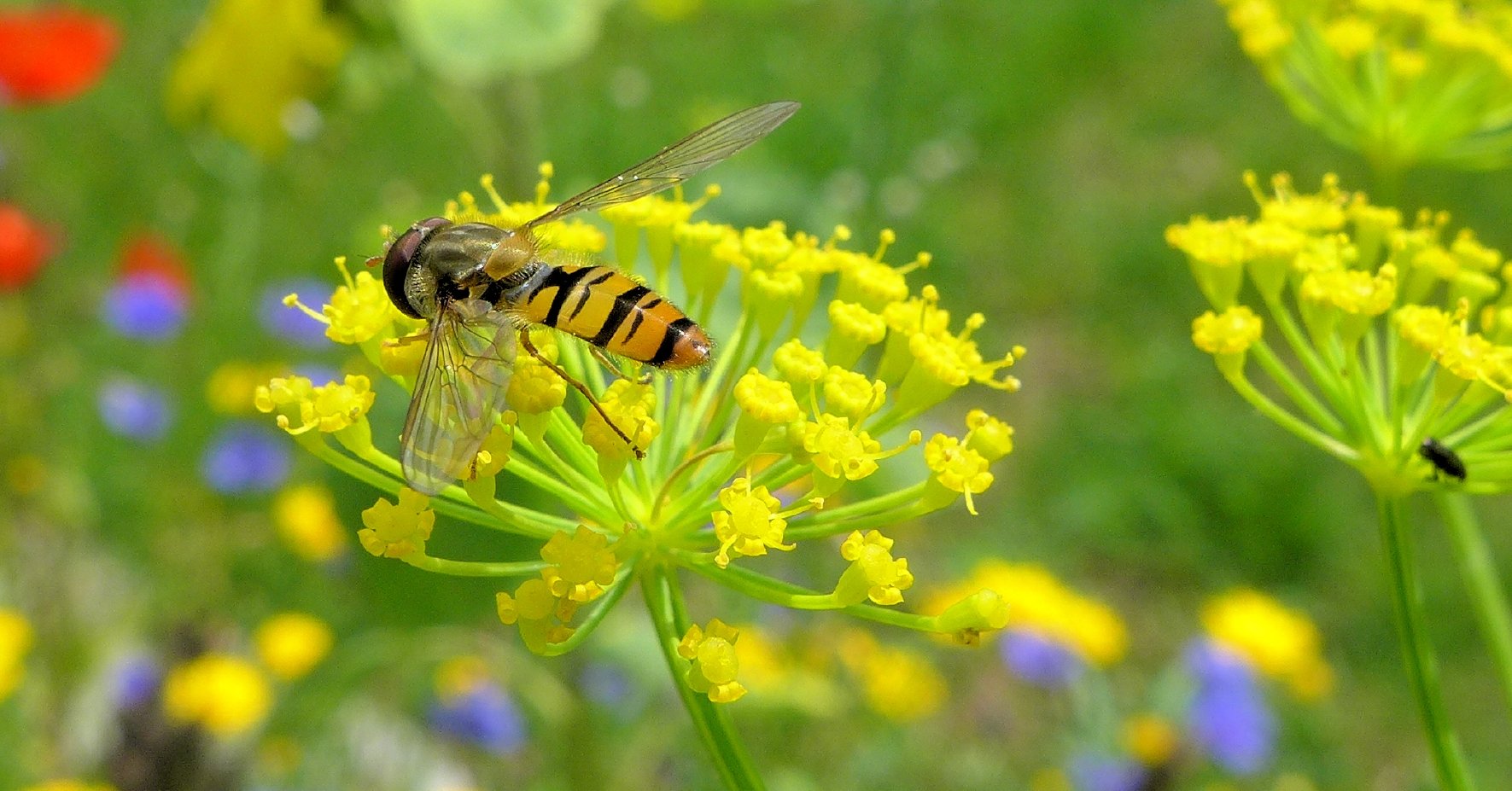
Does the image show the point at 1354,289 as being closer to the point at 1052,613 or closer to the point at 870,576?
the point at 870,576

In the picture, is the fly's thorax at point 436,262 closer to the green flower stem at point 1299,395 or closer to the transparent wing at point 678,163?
the transparent wing at point 678,163

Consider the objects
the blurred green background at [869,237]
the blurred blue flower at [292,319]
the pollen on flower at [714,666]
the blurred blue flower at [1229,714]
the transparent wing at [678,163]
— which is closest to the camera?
the pollen on flower at [714,666]

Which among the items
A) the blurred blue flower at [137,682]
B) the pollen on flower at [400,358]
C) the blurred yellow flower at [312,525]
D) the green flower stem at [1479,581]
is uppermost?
the pollen on flower at [400,358]

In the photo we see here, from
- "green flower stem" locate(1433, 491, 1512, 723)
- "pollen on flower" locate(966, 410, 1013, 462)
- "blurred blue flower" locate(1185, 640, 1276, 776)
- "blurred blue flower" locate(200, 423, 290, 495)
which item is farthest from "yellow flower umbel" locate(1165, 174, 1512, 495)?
"blurred blue flower" locate(200, 423, 290, 495)

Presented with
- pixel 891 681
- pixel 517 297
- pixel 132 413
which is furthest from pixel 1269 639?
pixel 132 413

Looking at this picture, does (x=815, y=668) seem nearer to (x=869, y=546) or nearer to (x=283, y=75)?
(x=283, y=75)

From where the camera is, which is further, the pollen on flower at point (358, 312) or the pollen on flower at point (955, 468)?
the pollen on flower at point (358, 312)

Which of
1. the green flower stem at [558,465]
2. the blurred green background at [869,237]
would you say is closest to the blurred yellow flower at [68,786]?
the blurred green background at [869,237]

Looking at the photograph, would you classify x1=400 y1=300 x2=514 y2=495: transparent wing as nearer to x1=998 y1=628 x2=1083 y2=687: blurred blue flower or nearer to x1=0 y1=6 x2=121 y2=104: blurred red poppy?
x1=998 y1=628 x2=1083 y2=687: blurred blue flower
